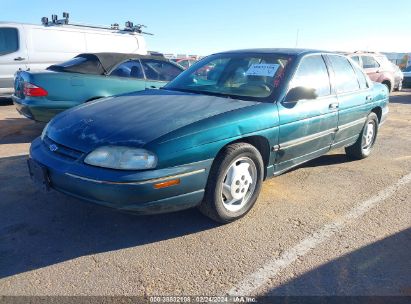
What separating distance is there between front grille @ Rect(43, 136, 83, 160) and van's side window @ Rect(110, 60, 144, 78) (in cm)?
335

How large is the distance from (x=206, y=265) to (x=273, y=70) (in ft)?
7.07

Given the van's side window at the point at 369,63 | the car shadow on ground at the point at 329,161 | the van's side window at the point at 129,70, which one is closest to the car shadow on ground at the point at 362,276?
the car shadow on ground at the point at 329,161

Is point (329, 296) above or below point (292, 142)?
below

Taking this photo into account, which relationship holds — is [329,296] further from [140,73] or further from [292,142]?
[140,73]

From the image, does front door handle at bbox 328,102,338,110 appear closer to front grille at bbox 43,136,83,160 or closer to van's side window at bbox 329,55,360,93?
van's side window at bbox 329,55,360,93

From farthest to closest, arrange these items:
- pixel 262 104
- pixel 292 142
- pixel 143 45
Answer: pixel 143 45
pixel 292 142
pixel 262 104

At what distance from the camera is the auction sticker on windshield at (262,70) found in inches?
153

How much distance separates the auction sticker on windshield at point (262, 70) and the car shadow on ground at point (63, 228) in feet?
5.16

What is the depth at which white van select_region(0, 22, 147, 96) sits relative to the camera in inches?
346

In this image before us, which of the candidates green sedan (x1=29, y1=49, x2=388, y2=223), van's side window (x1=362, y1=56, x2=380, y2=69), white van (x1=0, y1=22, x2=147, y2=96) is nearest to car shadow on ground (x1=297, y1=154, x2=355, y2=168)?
green sedan (x1=29, y1=49, x2=388, y2=223)

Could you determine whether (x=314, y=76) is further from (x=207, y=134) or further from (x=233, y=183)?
(x=207, y=134)

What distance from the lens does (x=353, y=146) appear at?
206 inches

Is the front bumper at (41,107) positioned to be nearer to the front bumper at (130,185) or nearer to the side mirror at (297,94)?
the front bumper at (130,185)

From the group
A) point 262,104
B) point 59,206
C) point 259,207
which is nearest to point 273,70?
point 262,104
